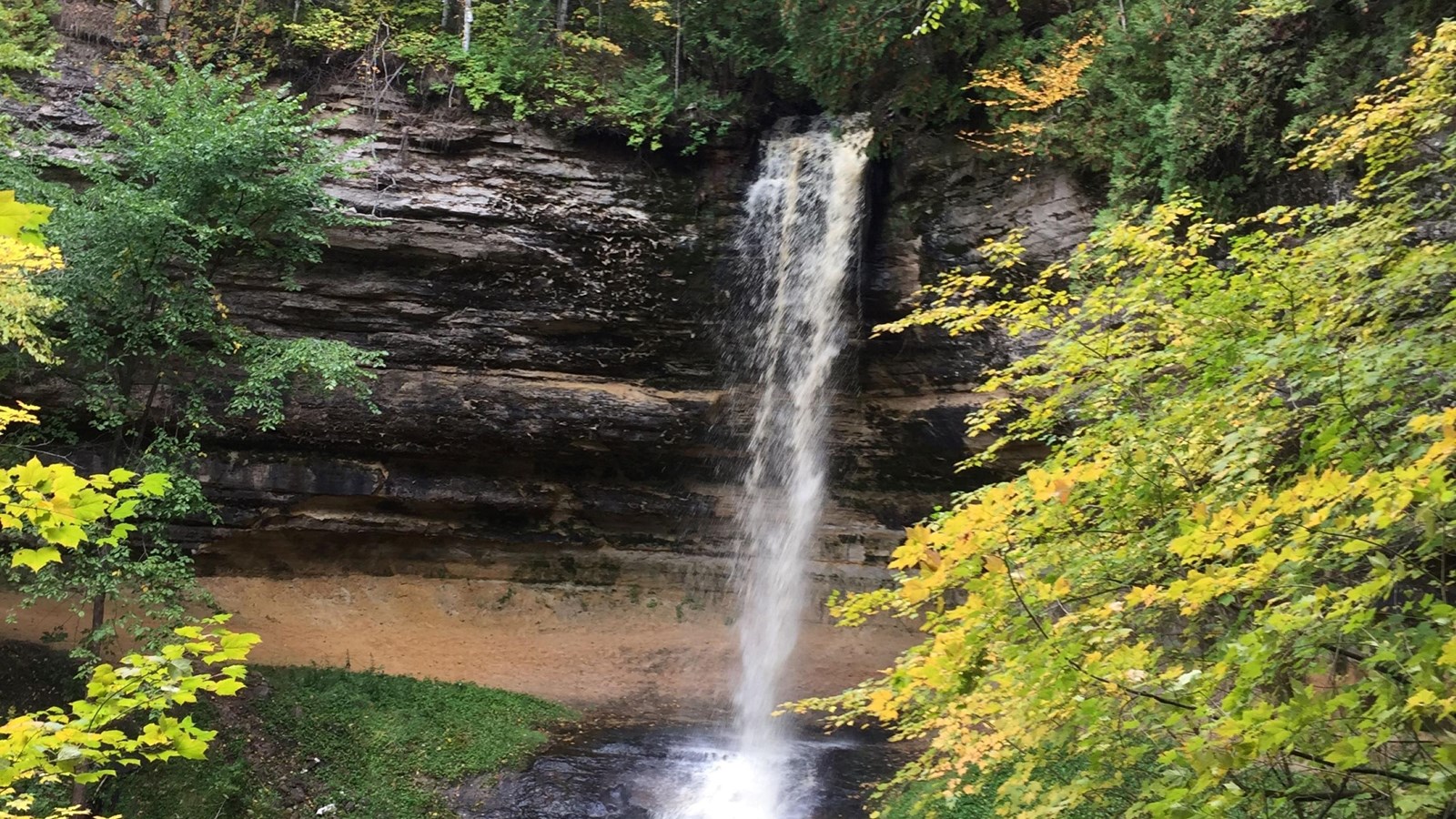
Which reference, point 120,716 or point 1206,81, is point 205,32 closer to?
point 1206,81

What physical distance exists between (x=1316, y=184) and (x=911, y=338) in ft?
17.3

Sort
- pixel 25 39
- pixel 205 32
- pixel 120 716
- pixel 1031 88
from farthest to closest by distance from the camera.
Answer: pixel 205 32
pixel 25 39
pixel 1031 88
pixel 120 716

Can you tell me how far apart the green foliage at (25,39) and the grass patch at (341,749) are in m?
8.32

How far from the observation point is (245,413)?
1246 cm

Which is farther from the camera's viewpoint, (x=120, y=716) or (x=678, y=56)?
(x=678, y=56)

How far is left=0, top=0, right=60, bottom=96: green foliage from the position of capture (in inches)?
426

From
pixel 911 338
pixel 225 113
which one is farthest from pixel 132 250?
pixel 911 338

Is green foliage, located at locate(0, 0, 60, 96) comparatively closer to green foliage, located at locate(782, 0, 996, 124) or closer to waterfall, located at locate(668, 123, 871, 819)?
waterfall, located at locate(668, 123, 871, 819)

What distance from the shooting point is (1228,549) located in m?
2.51

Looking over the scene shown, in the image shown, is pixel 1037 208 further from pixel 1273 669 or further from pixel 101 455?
pixel 101 455

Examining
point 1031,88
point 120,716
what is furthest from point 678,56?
point 120,716

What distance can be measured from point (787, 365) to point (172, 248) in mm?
8134

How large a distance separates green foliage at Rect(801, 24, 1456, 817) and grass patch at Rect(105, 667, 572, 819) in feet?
20.5

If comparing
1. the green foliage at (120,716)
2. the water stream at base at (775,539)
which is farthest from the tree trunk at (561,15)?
the green foliage at (120,716)
